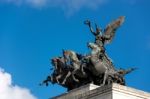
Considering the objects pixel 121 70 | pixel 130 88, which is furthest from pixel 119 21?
pixel 130 88

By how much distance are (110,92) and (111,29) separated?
6.46 m

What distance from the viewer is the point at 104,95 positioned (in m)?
32.7

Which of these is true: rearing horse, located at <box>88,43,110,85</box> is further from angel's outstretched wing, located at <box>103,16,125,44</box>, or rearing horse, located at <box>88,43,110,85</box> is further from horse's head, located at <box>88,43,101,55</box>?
angel's outstretched wing, located at <box>103,16,125,44</box>

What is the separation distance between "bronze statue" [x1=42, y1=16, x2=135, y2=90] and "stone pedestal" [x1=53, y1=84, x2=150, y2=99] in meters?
1.12

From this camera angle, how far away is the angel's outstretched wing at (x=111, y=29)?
124ft

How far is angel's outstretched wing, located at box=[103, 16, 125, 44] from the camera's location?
37.7m

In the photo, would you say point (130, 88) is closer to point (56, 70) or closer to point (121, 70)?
point (121, 70)

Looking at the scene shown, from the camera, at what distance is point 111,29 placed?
124 feet

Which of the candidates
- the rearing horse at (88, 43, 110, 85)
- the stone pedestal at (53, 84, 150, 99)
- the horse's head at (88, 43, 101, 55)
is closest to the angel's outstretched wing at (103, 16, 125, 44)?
the horse's head at (88, 43, 101, 55)

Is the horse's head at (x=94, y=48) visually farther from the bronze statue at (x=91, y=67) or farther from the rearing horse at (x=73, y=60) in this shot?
the rearing horse at (x=73, y=60)

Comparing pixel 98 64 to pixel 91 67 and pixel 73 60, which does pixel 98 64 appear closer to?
pixel 91 67

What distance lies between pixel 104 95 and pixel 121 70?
3.67 m

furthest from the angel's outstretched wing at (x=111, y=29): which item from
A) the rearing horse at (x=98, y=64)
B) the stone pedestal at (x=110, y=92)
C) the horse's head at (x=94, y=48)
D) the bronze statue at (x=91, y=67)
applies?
the stone pedestal at (x=110, y=92)

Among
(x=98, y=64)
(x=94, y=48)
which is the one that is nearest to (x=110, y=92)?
(x=98, y=64)
